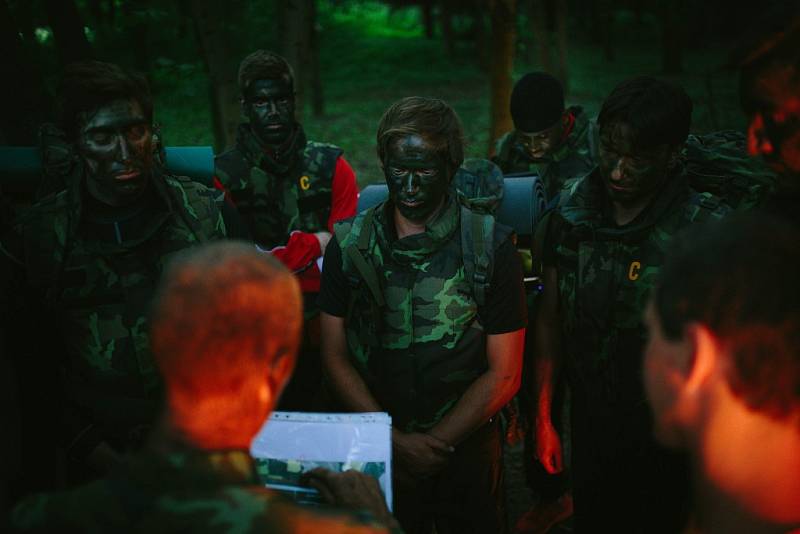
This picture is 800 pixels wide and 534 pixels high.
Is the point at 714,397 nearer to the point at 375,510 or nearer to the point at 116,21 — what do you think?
the point at 375,510

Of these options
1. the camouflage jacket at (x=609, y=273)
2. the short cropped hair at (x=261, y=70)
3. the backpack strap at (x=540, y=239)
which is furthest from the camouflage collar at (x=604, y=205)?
the short cropped hair at (x=261, y=70)

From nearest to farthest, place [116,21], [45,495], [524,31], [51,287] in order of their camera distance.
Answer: [45,495] < [51,287] < [116,21] < [524,31]

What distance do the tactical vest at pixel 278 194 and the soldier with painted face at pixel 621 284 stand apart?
5.73ft

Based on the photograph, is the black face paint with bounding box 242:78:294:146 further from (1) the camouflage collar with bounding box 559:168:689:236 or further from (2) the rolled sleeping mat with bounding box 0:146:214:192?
(1) the camouflage collar with bounding box 559:168:689:236

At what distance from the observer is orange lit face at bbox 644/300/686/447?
1564 mm

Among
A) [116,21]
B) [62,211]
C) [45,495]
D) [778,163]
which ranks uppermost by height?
[116,21]

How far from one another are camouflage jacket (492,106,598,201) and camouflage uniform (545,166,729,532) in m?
1.93

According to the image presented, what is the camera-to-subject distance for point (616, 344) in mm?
2967

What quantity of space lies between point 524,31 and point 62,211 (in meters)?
25.9

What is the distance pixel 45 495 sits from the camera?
1.38 m

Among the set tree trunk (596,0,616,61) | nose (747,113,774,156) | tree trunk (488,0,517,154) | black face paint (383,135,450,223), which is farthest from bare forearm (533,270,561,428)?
tree trunk (596,0,616,61)

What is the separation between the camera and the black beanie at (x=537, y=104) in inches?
198

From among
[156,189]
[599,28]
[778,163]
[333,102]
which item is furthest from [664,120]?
[599,28]

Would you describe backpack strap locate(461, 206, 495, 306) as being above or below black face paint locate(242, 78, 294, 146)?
below
